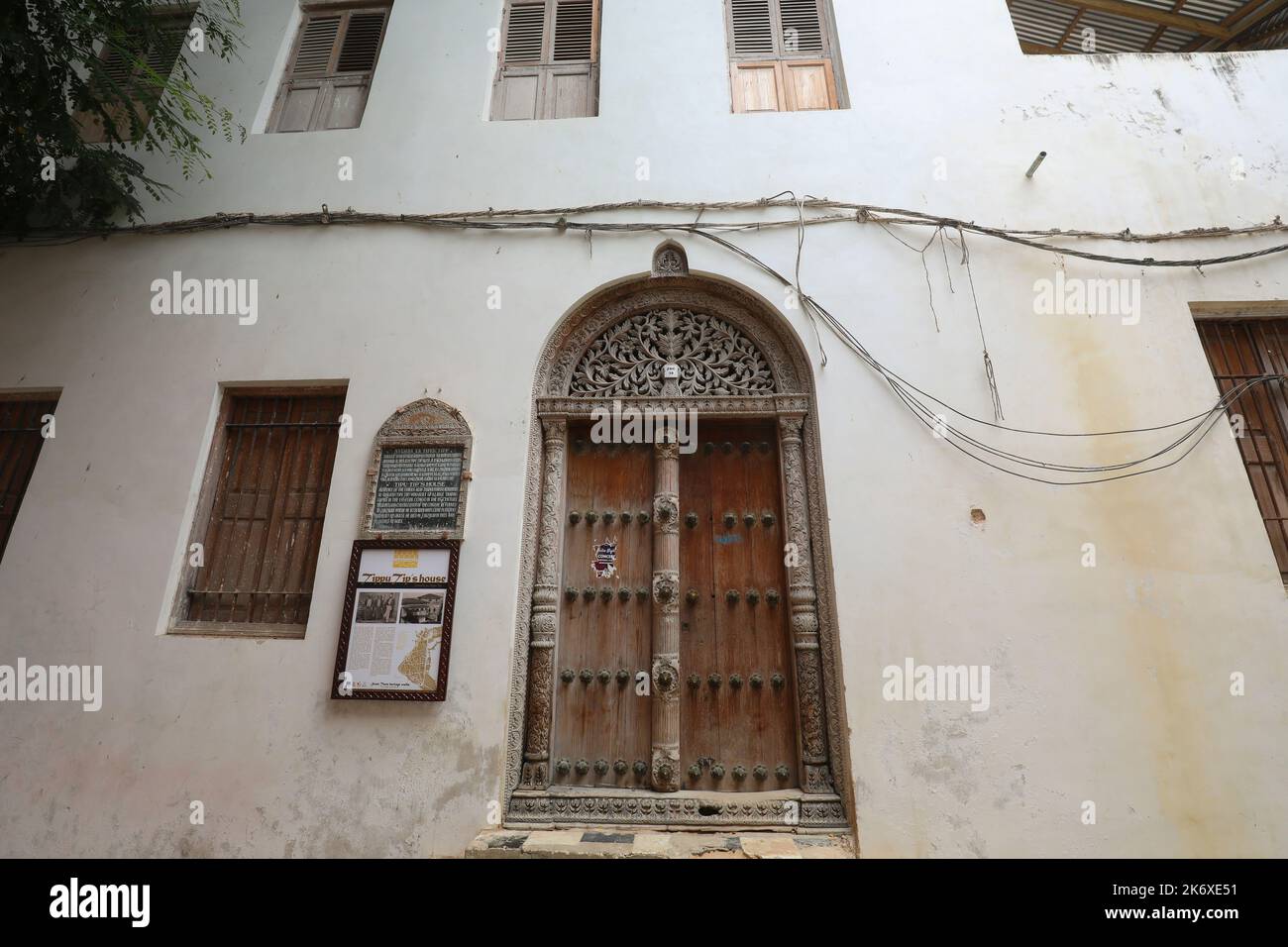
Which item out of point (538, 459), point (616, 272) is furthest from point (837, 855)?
point (616, 272)

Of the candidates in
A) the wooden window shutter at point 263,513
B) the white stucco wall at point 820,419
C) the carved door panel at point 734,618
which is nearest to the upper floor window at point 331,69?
the white stucco wall at point 820,419

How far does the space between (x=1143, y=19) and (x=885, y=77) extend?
2.90 meters

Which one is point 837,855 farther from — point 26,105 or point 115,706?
point 26,105

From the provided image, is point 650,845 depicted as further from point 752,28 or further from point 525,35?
point 525,35

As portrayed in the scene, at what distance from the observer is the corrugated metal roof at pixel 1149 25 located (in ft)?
16.1

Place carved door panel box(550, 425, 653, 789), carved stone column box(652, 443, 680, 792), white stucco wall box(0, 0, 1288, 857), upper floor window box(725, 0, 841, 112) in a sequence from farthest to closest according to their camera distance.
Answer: upper floor window box(725, 0, 841, 112), carved door panel box(550, 425, 653, 789), carved stone column box(652, 443, 680, 792), white stucco wall box(0, 0, 1288, 857)

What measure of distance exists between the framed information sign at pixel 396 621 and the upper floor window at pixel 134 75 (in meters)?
3.27

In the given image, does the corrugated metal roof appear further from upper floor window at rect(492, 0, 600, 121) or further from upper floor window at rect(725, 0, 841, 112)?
upper floor window at rect(492, 0, 600, 121)

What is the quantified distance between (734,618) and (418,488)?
194 centimetres

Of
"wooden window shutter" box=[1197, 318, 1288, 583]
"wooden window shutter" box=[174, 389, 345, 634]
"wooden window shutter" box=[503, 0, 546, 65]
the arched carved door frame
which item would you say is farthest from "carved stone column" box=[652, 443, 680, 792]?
"wooden window shutter" box=[503, 0, 546, 65]

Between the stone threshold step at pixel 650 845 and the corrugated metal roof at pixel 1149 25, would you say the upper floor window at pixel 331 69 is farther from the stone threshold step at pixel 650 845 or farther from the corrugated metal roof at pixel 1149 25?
the corrugated metal roof at pixel 1149 25

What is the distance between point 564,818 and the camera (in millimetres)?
3031

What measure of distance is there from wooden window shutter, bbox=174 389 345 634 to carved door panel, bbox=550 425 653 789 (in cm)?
148

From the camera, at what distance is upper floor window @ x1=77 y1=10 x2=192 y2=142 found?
383 centimetres
